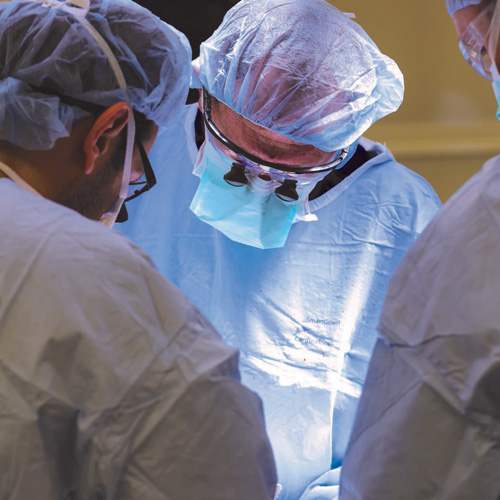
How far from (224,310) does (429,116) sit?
1.36 metres

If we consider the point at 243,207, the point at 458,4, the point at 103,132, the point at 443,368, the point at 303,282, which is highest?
the point at 458,4

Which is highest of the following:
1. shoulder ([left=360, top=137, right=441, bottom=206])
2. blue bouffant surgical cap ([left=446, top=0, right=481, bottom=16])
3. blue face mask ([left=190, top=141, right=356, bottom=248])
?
blue bouffant surgical cap ([left=446, top=0, right=481, bottom=16])

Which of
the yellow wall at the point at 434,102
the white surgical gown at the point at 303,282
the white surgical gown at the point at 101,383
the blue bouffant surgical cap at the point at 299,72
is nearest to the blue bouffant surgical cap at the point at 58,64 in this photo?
the white surgical gown at the point at 101,383

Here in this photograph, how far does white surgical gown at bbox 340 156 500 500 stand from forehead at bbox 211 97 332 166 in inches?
24.0

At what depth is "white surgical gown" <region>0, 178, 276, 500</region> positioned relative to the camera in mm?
779

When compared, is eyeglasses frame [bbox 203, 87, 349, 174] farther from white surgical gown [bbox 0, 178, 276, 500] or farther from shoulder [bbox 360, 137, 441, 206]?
white surgical gown [bbox 0, 178, 276, 500]

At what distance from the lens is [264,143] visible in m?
1.53

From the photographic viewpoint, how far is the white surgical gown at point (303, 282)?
161 centimetres

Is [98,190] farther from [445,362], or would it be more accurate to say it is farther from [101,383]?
[445,362]

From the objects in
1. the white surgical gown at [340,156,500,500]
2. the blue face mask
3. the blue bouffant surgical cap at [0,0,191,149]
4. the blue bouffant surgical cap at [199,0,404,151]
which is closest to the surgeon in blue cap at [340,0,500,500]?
the white surgical gown at [340,156,500,500]

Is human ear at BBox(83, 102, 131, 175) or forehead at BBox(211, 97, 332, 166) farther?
forehead at BBox(211, 97, 332, 166)

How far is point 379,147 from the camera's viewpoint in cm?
182

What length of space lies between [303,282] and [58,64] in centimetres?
88

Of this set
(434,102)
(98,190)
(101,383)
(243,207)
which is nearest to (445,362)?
(101,383)
